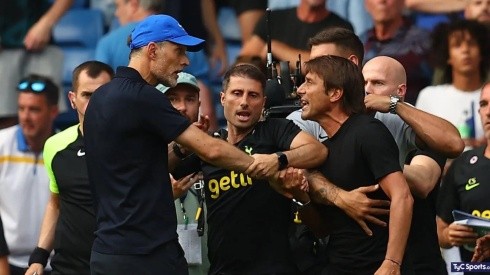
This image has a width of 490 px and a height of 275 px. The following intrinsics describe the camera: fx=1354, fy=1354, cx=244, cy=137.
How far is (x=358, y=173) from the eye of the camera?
20.7 ft

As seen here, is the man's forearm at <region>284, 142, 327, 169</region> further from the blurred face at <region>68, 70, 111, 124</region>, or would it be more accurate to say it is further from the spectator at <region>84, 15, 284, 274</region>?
the blurred face at <region>68, 70, 111, 124</region>

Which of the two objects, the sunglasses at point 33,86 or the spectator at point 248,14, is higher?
the spectator at point 248,14

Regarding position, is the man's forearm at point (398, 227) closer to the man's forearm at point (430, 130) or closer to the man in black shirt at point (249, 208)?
the man's forearm at point (430, 130)

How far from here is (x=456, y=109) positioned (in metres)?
9.17

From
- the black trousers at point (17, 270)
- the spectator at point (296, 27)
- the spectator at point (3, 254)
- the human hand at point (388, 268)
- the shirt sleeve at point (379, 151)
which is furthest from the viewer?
the black trousers at point (17, 270)

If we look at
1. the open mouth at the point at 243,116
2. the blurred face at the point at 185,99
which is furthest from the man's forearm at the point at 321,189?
the blurred face at the point at 185,99

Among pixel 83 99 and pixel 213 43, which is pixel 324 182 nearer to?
pixel 83 99

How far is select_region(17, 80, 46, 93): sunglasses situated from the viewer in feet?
33.6

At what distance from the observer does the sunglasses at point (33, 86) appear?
10.2 m

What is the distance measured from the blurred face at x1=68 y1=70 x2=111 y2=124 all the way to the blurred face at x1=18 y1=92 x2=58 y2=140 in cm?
206

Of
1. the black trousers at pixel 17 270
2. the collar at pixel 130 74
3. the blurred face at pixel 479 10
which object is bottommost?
the black trousers at pixel 17 270

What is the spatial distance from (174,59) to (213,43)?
372cm

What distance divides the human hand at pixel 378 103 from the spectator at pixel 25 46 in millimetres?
4381

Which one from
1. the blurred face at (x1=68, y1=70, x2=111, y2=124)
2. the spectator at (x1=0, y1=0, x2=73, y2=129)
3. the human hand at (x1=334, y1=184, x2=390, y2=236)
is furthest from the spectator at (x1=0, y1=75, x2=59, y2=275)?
the human hand at (x1=334, y1=184, x2=390, y2=236)
